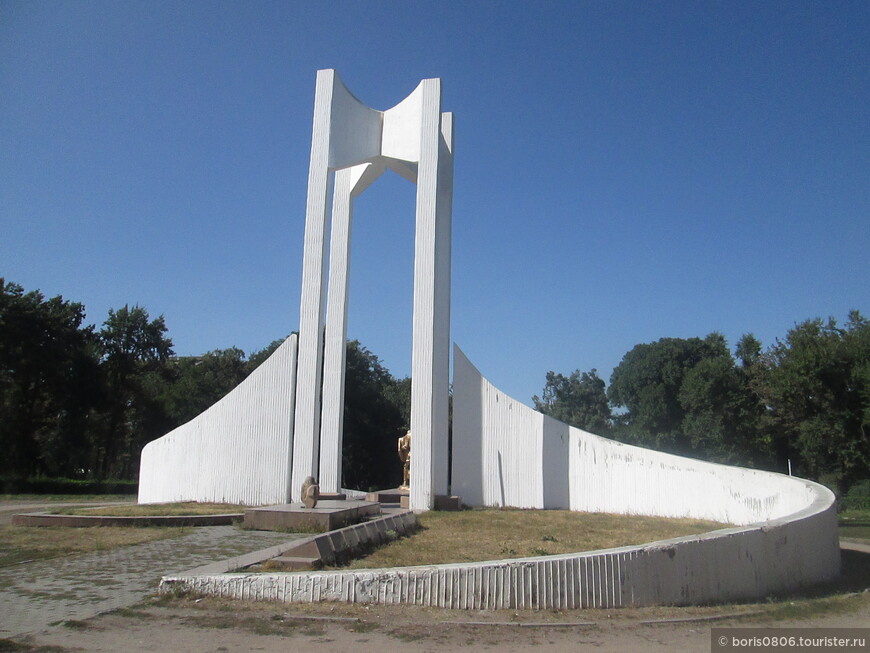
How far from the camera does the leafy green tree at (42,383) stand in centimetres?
2608

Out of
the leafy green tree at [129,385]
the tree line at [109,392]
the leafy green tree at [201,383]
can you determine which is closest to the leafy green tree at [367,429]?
the tree line at [109,392]

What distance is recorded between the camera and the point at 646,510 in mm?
13477

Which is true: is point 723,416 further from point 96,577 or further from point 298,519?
point 96,577

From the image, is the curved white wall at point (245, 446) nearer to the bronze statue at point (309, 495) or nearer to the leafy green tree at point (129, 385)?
the bronze statue at point (309, 495)

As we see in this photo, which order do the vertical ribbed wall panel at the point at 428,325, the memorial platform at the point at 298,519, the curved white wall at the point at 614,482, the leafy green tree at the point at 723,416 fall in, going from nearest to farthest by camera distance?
Answer: the curved white wall at the point at 614,482 → the memorial platform at the point at 298,519 → the vertical ribbed wall panel at the point at 428,325 → the leafy green tree at the point at 723,416

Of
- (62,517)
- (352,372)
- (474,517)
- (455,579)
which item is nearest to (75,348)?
(352,372)

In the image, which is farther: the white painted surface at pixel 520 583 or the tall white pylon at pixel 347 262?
the tall white pylon at pixel 347 262

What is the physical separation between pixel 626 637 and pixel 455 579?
126 centimetres

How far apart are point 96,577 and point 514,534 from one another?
18.9 feet

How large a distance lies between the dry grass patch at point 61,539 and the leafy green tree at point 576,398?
105 feet

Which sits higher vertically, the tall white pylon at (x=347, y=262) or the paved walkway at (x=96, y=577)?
the tall white pylon at (x=347, y=262)

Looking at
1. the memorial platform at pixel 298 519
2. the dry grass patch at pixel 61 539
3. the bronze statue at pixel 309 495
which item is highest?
the bronze statue at pixel 309 495

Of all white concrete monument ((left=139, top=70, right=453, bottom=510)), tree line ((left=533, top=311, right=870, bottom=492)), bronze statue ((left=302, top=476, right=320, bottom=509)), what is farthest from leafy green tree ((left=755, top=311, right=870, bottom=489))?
bronze statue ((left=302, top=476, right=320, bottom=509))

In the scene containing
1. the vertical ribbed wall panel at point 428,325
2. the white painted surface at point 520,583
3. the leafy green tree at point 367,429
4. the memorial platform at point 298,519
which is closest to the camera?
the white painted surface at point 520,583
